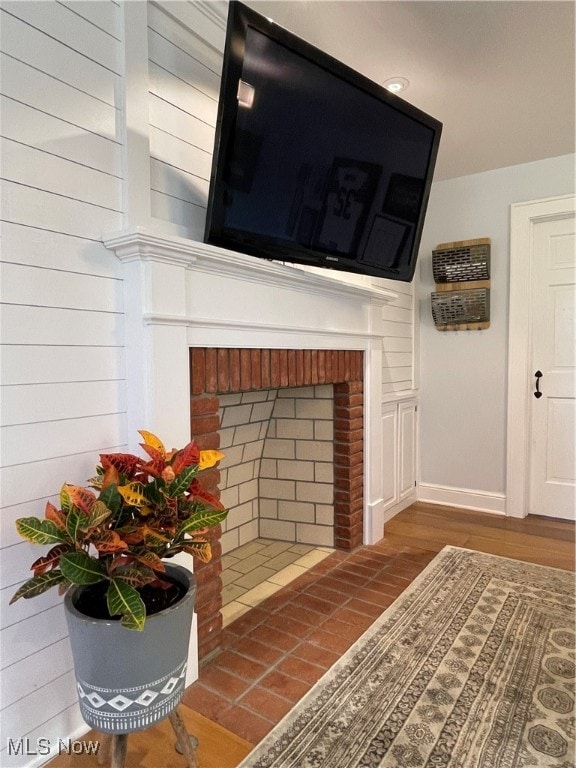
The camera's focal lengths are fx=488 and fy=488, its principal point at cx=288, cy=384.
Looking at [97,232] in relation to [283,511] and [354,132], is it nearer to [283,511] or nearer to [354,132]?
[354,132]

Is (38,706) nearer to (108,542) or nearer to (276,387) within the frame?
(108,542)

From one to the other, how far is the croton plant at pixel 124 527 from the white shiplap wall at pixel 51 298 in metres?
0.21

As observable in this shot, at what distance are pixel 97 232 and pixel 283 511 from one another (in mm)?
1927

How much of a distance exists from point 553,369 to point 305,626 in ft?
7.81

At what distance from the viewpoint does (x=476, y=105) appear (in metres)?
2.48

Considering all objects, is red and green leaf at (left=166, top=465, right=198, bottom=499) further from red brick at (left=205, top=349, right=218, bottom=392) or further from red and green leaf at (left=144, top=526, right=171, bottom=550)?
red brick at (left=205, top=349, right=218, bottom=392)

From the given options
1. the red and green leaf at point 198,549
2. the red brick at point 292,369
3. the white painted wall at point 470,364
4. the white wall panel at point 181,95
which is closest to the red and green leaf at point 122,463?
the red and green leaf at point 198,549

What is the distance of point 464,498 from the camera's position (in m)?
3.52

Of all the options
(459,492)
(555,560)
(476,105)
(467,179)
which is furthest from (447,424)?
(476,105)

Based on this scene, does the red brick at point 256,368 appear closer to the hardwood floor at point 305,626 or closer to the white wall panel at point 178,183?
the white wall panel at point 178,183

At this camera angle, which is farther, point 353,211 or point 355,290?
point 355,290

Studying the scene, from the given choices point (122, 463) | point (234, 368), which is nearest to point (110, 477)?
point (122, 463)

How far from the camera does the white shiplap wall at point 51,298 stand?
125 cm

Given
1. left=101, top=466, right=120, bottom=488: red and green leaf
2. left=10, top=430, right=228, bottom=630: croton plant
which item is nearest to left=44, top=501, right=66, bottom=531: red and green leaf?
left=10, top=430, right=228, bottom=630: croton plant
